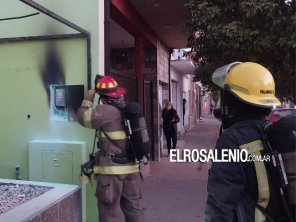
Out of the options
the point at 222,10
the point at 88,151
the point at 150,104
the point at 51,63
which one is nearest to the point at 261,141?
the point at 88,151

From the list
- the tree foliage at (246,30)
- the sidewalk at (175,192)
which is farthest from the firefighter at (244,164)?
the tree foliage at (246,30)

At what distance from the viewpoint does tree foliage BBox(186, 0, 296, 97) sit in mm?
5770

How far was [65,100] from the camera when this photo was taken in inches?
196

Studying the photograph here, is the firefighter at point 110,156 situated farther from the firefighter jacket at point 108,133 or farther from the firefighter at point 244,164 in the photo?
the firefighter at point 244,164

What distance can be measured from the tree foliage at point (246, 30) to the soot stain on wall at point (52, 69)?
2416mm

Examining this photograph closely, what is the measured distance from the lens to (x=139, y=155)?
418 centimetres

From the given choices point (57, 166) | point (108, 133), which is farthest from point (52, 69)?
point (108, 133)

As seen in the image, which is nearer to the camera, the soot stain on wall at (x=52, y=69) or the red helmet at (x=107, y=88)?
the red helmet at (x=107, y=88)

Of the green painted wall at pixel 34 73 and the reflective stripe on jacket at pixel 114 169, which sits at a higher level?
the green painted wall at pixel 34 73

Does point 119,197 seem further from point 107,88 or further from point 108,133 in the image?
point 107,88

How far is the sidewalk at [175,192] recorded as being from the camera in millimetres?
5796

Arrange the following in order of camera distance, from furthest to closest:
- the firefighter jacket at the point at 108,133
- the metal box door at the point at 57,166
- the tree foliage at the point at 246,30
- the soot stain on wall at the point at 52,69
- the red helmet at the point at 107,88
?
the tree foliage at the point at 246,30
the soot stain on wall at the point at 52,69
the metal box door at the point at 57,166
the red helmet at the point at 107,88
the firefighter jacket at the point at 108,133

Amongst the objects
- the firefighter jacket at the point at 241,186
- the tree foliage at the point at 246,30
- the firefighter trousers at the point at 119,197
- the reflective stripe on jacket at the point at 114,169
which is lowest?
the firefighter trousers at the point at 119,197

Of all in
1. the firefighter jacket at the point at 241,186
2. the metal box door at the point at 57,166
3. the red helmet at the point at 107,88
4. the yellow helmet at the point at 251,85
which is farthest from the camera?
the metal box door at the point at 57,166
